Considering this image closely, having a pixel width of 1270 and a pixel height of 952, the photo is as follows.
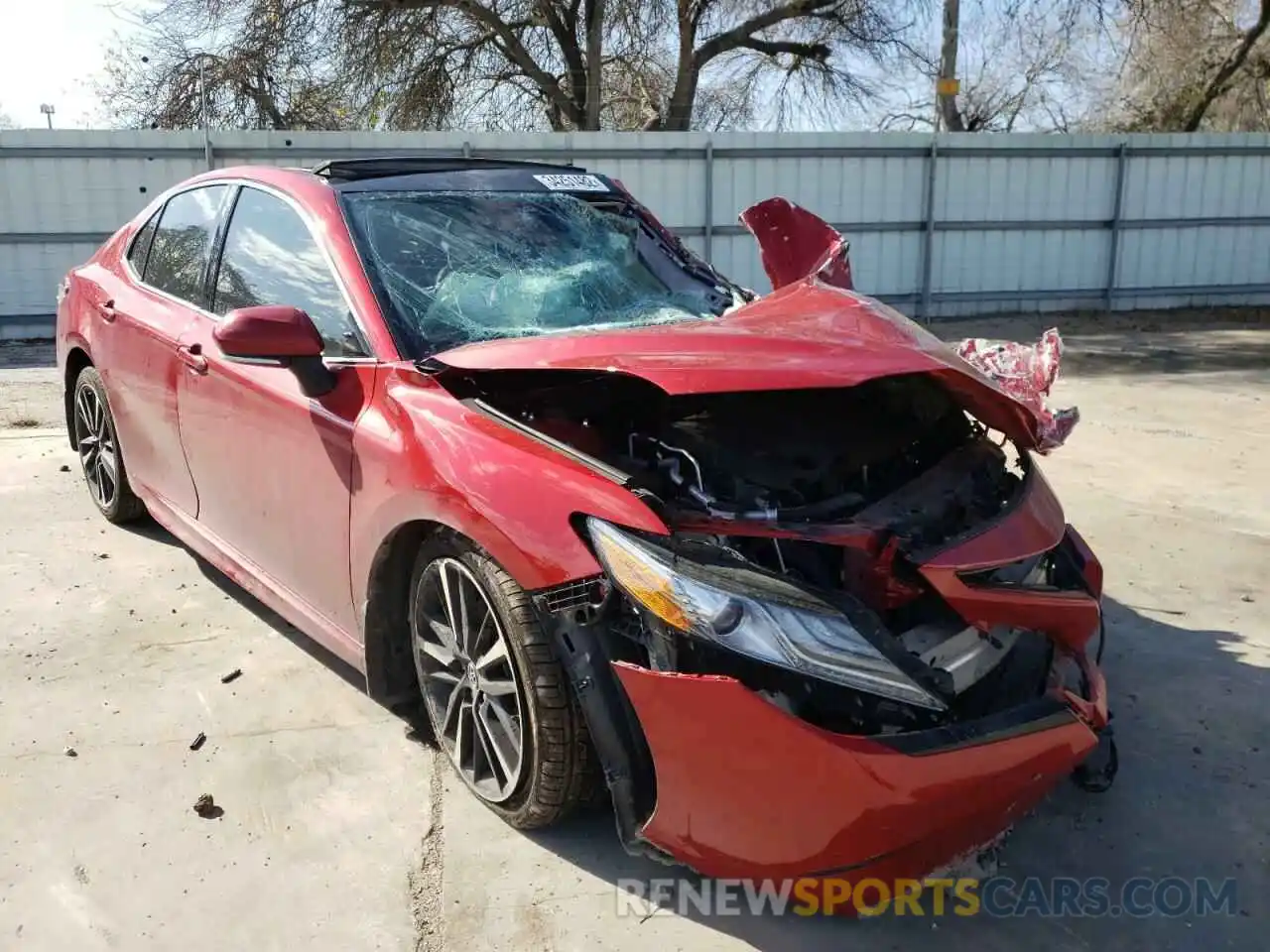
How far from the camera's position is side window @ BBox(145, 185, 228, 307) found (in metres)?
3.76

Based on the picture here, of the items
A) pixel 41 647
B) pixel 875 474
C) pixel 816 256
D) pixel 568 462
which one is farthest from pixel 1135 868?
pixel 41 647

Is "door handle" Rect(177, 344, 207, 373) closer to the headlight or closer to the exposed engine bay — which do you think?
the exposed engine bay

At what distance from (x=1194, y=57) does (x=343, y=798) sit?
74.3 feet

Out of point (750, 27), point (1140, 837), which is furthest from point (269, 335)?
point (750, 27)

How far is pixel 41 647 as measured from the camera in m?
3.71

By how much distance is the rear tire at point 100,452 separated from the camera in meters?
4.55

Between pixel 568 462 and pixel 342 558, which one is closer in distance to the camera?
pixel 568 462

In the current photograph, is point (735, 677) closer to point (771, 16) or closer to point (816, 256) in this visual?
point (816, 256)

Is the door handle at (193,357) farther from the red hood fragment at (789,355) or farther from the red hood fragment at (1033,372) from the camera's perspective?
the red hood fragment at (1033,372)

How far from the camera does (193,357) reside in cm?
351

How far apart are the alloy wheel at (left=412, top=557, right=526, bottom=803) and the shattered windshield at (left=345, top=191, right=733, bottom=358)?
0.66 metres

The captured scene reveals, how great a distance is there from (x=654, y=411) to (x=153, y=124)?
2019 centimetres

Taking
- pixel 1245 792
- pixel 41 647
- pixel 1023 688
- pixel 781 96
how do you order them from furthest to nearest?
pixel 781 96 → pixel 41 647 → pixel 1245 792 → pixel 1023 688

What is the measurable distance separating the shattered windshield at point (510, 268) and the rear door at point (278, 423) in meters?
0.18
